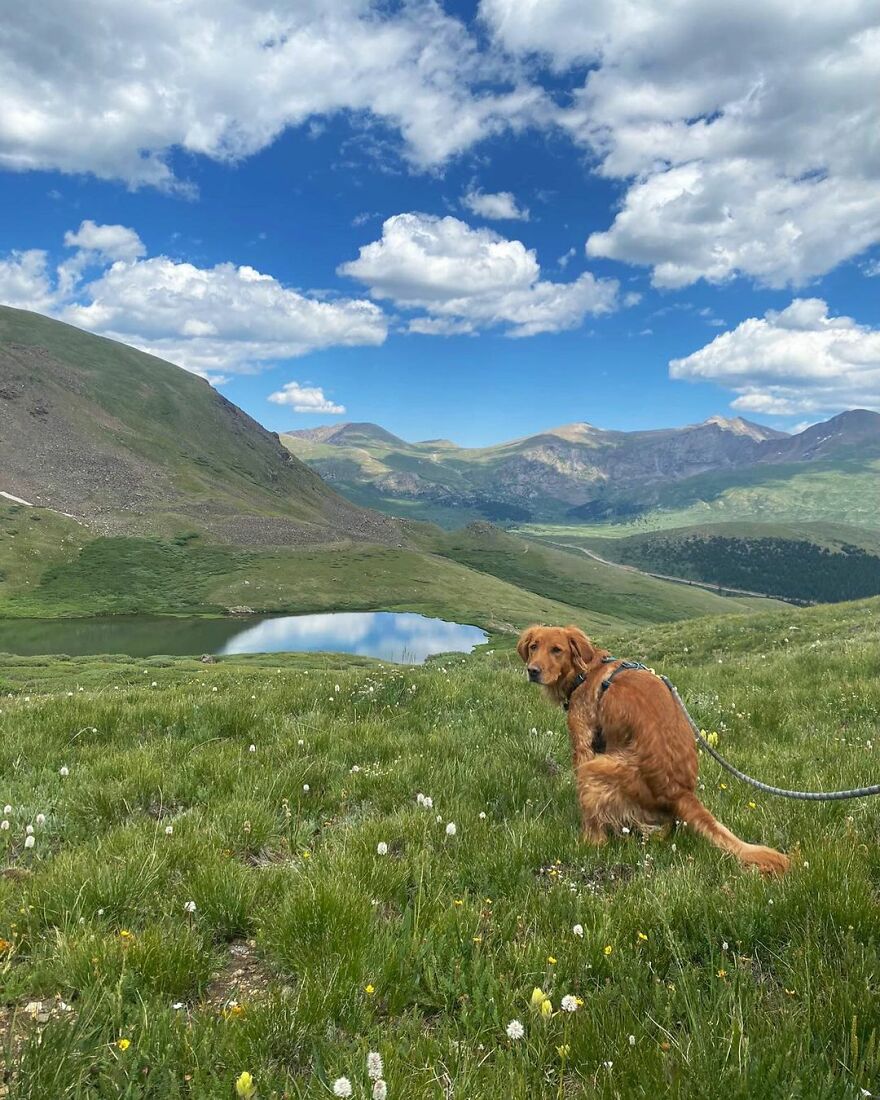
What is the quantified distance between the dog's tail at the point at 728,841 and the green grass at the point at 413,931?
16cm

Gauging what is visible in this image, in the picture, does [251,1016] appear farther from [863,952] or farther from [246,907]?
[863,952]

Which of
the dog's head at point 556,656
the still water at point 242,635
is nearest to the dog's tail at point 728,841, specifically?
the dog's head at point 556,656

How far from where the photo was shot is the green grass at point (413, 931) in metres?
3.10

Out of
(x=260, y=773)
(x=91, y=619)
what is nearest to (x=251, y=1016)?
(x=260, y=773)

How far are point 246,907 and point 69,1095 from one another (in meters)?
1.86

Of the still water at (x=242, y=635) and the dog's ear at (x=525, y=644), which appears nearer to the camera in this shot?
the dog's ear at (x=525, y=644)

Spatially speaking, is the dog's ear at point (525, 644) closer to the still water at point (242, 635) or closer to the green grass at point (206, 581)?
the still water at point (242, 635)

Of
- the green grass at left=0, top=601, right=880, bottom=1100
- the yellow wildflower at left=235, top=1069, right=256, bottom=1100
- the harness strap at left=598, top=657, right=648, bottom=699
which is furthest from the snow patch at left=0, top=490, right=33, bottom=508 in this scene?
the yellow wildflower at left=235, top=1069, right=256, bottom=1100

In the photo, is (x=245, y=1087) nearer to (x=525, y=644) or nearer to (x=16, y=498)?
(x=525, y=644)

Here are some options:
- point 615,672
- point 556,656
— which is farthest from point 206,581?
point 615,672

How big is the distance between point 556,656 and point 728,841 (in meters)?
3.01

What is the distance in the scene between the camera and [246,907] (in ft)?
15.5

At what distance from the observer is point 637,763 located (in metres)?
6.24

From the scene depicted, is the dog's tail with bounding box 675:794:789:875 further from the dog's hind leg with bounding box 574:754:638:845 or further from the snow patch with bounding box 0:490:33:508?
the snow patch with bounding box 0:490:33:508
